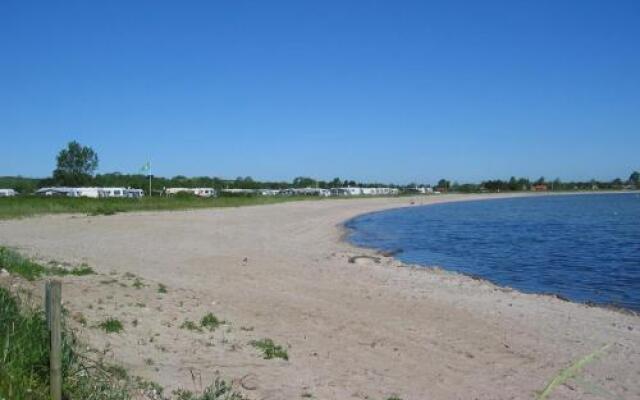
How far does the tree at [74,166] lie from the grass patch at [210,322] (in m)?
A: 125

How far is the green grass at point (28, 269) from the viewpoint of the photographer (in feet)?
41.4

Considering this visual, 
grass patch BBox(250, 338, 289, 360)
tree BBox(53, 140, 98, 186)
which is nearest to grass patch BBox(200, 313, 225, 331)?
grass patch BBox(250, 338, 289, 360)

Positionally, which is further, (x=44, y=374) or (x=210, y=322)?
(x=210, y=322)

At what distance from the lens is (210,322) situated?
1043 cm

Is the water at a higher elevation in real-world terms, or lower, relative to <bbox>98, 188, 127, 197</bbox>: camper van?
lower

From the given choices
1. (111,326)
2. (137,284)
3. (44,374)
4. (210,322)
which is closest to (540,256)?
(137,284)

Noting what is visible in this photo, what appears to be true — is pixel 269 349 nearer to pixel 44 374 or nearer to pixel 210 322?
pixel 210 322

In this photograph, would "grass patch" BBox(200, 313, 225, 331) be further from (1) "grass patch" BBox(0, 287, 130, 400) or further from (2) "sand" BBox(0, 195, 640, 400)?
(1) "grass patch" BBox(0, 287, 130, 400)

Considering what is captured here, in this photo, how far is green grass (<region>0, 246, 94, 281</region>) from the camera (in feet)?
41.4

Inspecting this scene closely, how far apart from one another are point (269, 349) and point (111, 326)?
2583mm

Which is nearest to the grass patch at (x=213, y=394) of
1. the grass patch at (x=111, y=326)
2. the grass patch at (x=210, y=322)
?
the grass patch at (x=111, y=326)

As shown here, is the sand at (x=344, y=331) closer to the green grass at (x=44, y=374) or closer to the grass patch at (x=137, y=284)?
the grass patch at (x=137, y=284)

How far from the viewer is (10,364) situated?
4969 mm

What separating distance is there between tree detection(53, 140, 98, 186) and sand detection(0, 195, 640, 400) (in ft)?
374
